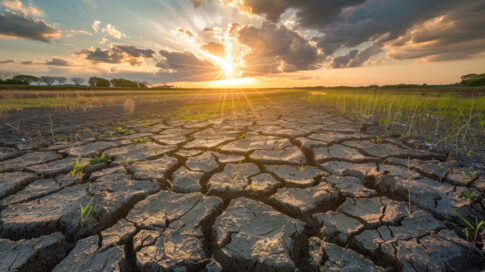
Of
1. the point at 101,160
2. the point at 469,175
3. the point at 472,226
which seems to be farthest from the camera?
the point at 101,160

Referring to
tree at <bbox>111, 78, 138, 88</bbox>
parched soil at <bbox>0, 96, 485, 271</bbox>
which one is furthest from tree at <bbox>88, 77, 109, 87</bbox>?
parched soil at <bbox>0, 96, 485, 271</bbox>

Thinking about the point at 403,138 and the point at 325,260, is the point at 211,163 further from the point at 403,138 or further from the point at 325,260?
the point at 403,138

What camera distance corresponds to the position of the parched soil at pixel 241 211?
720 millimetres

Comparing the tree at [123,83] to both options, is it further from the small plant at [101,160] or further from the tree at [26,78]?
the small plant at [101,160]

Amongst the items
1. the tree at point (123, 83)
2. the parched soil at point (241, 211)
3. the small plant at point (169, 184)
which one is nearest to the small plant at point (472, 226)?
the parched soil at point (241, 211)

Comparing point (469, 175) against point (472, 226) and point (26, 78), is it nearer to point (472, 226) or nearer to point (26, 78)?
point (472, 226)

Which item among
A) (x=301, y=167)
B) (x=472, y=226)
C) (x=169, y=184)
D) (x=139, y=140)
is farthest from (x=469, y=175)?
(x=139, y=140)

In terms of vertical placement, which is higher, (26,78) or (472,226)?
(26,78)

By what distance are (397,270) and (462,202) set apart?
63cm

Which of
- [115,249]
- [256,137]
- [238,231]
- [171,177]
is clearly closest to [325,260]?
[238,231]

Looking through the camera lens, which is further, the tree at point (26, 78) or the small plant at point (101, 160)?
the tree at point (26, 78)

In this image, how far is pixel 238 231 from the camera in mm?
855

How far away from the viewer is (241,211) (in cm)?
99

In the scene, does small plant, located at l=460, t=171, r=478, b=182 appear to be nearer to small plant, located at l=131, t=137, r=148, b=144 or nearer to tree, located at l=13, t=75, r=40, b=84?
small plant, located at l=131, t=137, r=148, b=144
